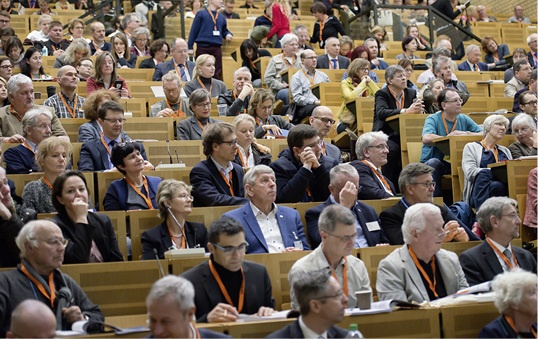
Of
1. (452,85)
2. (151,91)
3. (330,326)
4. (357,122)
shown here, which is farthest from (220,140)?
(452,85)

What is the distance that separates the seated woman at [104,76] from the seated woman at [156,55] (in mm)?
1807

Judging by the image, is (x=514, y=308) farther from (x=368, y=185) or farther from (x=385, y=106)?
(x=385, y=106)

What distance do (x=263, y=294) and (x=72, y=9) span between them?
345 inches

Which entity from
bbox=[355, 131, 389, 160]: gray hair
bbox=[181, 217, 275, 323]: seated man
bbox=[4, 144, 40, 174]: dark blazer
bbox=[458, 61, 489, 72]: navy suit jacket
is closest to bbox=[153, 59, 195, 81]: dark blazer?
bbox=[4, 144, 40, 174]: dark blazer

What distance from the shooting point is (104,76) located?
277 inches

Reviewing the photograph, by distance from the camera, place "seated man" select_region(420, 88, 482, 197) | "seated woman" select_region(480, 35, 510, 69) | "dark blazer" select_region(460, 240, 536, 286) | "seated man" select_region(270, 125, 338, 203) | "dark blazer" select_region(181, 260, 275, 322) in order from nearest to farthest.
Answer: "dark blazer" select_region(181, 260, 275, 322) < "dark blazer" select_region(460, 240, 536, 286) < "seated man" select_region(270, 125, 338, 203) < "seated man" select_region(420, 88, 482, 197) < "seated woman" select_region(480, 35, 510, 69)

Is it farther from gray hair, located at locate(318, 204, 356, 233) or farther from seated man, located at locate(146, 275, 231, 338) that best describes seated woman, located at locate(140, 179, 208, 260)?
seated man, located at locate(146, 275, 231, 338)

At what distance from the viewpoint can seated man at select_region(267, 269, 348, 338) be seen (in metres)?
2.96

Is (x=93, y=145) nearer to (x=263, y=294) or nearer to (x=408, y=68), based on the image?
(x=263, y=294)

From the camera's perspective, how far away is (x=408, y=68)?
8.48m

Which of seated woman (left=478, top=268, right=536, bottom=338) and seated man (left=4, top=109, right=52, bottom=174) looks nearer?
seated woman (left=478, top=268, right=536, bottom=338)

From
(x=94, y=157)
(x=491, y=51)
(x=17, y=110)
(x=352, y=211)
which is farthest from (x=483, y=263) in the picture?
(x=491, y=51)

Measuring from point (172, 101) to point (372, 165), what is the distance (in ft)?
7.47

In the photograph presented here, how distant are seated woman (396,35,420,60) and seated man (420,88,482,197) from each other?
12.0 feet
